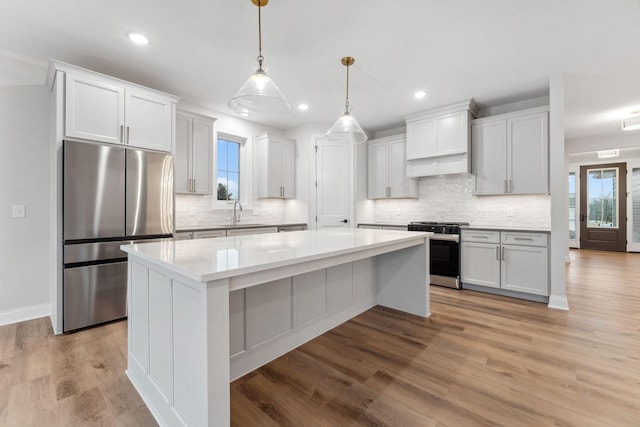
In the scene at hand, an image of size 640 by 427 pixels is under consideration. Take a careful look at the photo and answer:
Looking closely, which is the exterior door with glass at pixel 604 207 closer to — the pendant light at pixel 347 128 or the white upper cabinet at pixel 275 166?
the white upper cabinet at pixel 275 166

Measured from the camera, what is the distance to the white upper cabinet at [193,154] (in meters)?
3.77

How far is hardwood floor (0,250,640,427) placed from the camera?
5.25 ft

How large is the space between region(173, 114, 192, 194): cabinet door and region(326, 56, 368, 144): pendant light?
6.74 ft

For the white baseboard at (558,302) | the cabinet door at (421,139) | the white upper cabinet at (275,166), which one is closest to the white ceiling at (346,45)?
the cabinet door at (421,139)

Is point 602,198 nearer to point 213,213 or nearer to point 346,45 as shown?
point 346,45

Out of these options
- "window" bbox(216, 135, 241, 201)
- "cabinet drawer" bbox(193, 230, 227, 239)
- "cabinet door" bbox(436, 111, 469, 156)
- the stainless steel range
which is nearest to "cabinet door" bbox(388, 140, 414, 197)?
"cabinet door" bbox(436, 111, 469, 156)

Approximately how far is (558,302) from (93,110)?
17.4 feet

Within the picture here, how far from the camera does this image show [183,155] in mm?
3807

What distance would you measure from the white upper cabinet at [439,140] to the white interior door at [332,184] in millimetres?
1100

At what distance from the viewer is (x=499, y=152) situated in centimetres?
401

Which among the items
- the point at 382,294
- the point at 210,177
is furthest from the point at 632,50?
the point at 210,177

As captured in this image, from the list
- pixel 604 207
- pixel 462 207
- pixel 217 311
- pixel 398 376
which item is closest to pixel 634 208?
pixel 604 207

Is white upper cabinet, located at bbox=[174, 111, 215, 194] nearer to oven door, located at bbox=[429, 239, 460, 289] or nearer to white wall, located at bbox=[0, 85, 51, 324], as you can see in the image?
white wall, located at bbox=[0, 85, 51, 324]

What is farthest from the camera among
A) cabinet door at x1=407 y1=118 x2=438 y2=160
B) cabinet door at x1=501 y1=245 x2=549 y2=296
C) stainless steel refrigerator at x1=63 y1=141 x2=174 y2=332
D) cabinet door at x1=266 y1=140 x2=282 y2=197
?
cabinet door at x1=266 y1=140 x2=282 y2=197
